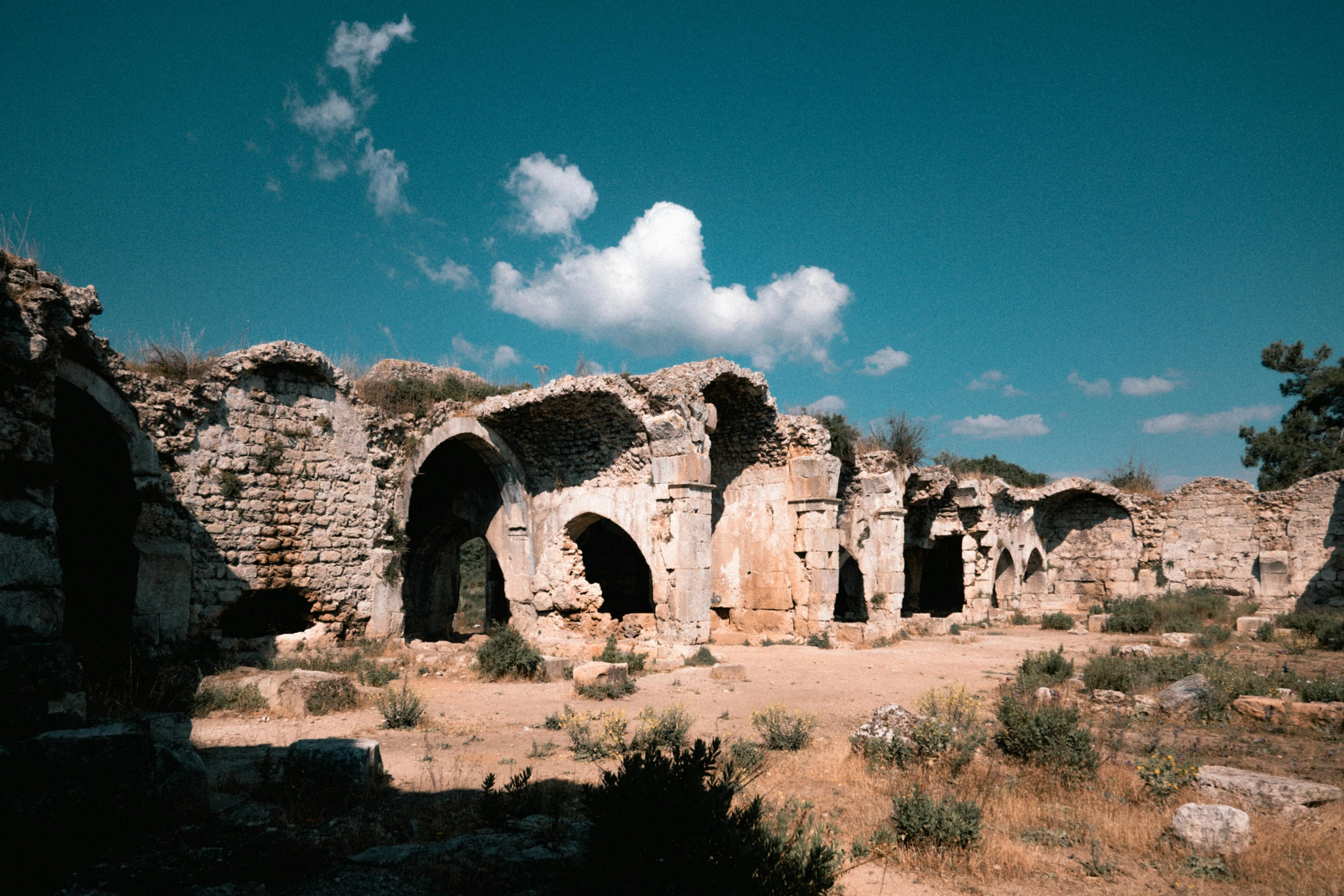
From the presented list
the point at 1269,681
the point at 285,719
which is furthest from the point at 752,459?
the point at 285,719

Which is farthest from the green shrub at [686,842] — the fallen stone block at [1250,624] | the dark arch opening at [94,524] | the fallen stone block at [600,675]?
the fallen stone block at [1250,624]

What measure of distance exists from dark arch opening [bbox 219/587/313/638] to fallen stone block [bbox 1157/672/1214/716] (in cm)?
1156

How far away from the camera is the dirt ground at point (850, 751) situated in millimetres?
4051

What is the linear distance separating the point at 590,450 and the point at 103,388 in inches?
300

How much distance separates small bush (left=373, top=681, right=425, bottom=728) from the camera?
7.10 meters

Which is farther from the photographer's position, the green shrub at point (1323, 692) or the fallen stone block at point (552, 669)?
the fallen stone block at point (552, 669)

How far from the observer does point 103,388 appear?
28.6 ft

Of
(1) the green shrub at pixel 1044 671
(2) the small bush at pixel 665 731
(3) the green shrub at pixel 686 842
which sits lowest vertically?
(1) the green shrub at pixel 1044 671

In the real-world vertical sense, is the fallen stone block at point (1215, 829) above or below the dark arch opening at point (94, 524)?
below

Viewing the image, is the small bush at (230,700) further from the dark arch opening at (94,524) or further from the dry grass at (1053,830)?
the dry grass at (1053,830)

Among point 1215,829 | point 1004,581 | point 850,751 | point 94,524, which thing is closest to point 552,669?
point 850,751

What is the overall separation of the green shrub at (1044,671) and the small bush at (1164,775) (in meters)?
3.49

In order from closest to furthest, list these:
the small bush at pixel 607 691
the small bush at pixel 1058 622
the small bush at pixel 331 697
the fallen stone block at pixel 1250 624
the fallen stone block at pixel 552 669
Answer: the small bush at pixel 331 697 < the small bush at pixel 607 691 < the fallen stone block at pixel 552 669 < the fallen stone block at pixel 1250 624 < the small bush at pixel 1058 622

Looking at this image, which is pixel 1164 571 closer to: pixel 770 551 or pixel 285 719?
pixel 770 551
